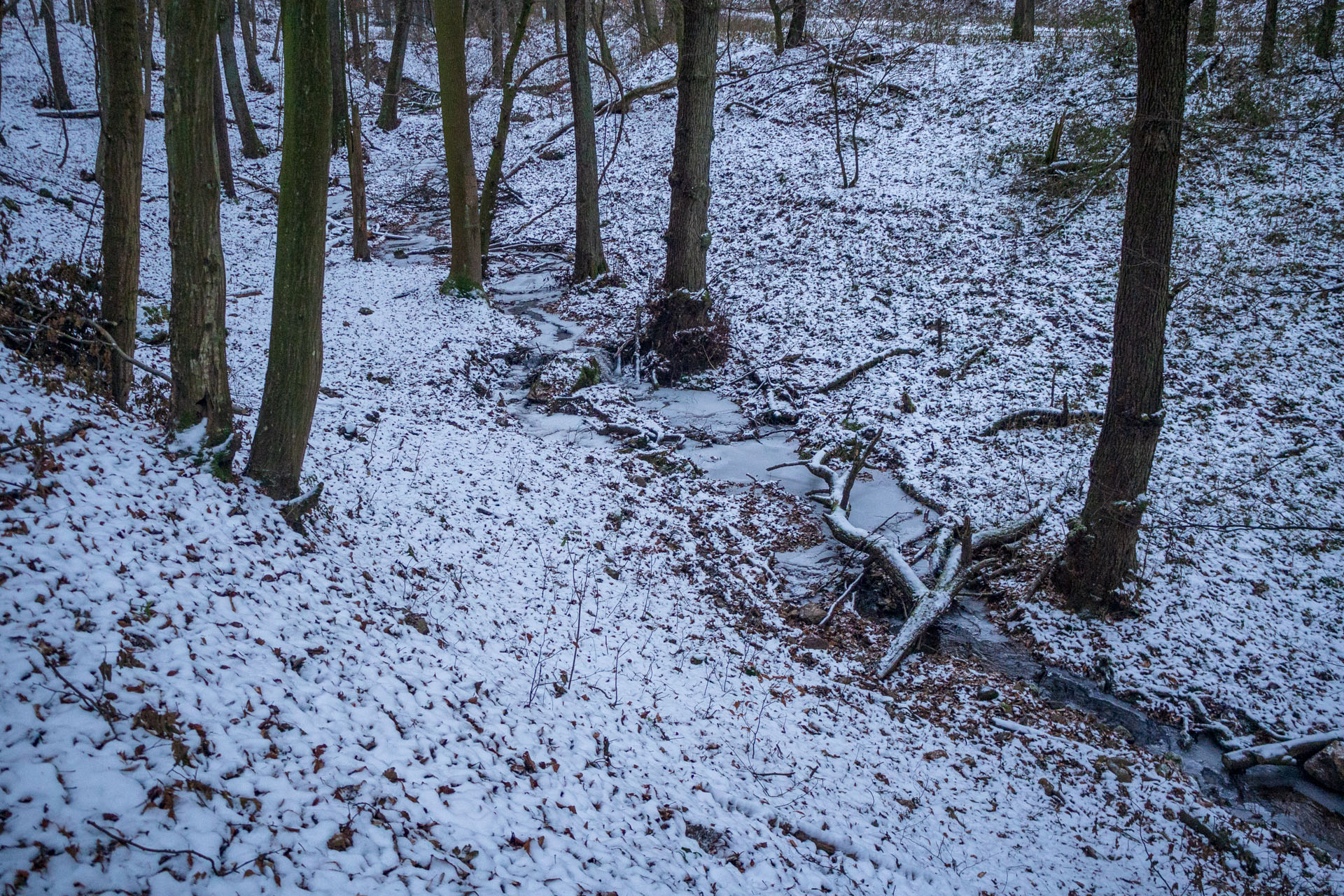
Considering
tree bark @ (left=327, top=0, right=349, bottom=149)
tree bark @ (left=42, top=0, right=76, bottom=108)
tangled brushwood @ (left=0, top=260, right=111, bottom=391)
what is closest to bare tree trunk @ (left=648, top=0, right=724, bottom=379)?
tangled brushwood @ (left=0, top=260, right=111, bottom=391)

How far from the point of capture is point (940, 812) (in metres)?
4.61

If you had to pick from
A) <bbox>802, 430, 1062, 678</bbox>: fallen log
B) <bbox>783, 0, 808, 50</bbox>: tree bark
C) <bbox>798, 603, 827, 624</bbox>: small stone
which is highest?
<bbox>783, 0, 808, 50</bbox>: tree bark

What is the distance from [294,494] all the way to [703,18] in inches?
369

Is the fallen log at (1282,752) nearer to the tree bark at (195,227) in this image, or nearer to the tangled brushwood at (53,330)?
the tree bark at (195,227)

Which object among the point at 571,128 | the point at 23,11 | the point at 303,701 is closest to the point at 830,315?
the point at 303,701

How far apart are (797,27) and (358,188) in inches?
611

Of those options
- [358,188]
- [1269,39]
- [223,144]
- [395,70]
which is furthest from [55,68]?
[1269,39]

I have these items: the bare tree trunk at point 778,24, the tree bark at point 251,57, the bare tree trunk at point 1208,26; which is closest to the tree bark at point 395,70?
the tree bark at point 251,57

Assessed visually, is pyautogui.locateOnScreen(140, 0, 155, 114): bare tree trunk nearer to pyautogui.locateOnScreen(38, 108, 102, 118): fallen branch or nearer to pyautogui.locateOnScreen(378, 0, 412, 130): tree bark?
pyautogui.locateOnScreen(38, 108, 102, 118): fallen branch

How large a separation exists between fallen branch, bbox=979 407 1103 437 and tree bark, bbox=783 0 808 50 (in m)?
17.5

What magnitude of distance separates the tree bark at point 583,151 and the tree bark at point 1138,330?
9915 millimetres

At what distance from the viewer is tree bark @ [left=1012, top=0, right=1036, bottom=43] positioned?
738 inches

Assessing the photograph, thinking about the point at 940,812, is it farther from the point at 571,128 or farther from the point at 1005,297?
the point at 571,128

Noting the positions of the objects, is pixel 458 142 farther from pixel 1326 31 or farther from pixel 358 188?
pixel 1326 31
